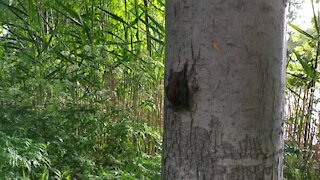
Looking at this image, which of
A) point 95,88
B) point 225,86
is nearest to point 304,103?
point 95,88

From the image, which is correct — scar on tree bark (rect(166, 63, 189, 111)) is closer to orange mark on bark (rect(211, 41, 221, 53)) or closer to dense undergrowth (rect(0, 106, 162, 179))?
orange mark on bark (rect(211, 41, 221, 53))

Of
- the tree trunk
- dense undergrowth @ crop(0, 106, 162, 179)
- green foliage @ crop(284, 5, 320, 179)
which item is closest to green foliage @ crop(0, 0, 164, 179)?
dense undergrowth @ crop(0, 106, 162, 179)

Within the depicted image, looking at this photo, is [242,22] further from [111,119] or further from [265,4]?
A: [111,119]

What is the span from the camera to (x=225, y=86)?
487mm

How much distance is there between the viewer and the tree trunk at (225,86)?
48 cm

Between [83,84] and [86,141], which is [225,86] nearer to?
[86,141]

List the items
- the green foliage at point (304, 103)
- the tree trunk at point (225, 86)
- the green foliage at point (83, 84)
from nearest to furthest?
the tree trunk at point (225, 86)
the green foliage at point (83, 84)
the green foliage at point (304, 103)

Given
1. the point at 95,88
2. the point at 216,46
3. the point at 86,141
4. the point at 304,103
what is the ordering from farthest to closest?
the point at 304,103 → the point at 95,88 → the point at 86,141 → the point at 216,46

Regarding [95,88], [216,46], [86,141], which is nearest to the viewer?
[216,46]

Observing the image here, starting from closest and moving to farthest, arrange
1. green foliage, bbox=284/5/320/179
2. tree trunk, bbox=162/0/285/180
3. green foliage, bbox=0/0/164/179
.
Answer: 1. tree trunk, bbox=162/0/285/180
2. green foliage, bbox=0/0/164/179
3. green foliage, bbox=284/5/320/179

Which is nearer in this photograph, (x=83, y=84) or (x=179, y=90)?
(x=179, y=90)

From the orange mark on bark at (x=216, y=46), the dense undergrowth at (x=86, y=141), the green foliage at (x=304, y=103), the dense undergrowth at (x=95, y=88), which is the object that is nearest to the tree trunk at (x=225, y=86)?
the orange mark on bark at (x=216, y=46)

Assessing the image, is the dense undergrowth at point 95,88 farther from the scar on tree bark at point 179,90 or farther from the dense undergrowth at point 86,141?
the scar on tree bark at point 179,90

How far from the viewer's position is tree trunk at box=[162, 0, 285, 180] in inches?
19.1
